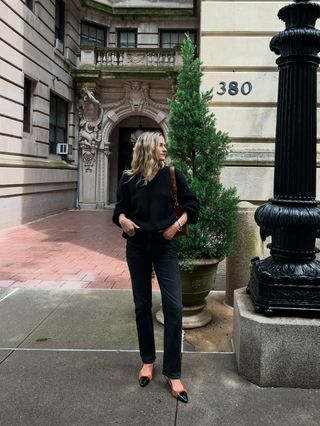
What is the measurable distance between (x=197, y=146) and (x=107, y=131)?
1584cm

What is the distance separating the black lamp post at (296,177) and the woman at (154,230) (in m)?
0.73

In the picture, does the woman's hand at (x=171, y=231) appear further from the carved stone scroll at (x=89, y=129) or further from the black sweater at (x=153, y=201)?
the carved stone scroll at (x=89, y=129)

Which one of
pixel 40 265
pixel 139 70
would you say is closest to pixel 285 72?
pixel 40 265

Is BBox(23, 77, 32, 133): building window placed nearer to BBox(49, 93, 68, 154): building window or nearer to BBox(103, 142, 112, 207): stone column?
BBox(49, 93, 68, 154): building window

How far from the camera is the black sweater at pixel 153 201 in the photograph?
3127 millimetres

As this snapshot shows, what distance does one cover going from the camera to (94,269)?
7367mm

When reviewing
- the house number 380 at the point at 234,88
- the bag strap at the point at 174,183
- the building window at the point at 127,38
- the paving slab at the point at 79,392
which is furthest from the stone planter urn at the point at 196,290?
the building window at the point at 127,38

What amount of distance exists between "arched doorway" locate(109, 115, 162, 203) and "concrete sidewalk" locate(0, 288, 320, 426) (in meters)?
17.7

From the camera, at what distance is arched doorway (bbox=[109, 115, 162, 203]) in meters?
22.1

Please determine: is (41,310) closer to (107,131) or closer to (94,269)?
(94,269)

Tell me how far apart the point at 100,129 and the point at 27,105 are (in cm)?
536

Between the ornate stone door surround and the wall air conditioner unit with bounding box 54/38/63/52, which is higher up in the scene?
the wall air conditioner unit with bounding box 54/38/63/52

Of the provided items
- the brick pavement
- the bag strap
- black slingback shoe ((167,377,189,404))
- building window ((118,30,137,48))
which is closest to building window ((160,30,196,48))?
building window ((118,30,137,48))

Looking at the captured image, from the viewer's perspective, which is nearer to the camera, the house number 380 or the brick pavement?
the house number 380
